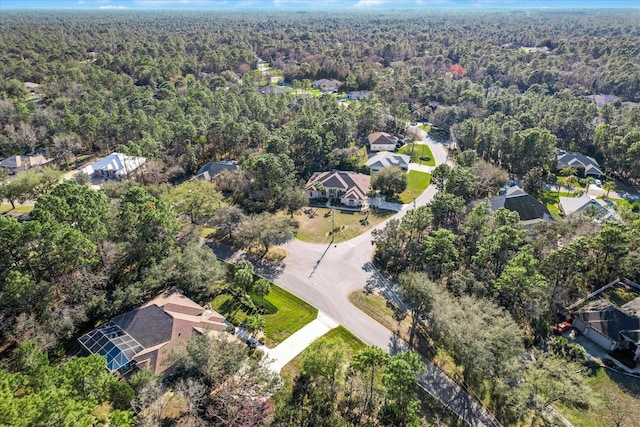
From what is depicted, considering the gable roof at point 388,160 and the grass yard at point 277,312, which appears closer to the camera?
the grass yard at point 277,312

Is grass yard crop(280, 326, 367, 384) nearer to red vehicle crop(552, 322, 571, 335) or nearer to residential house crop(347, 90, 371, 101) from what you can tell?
red vehicle crop(552, 322, 571, 335)

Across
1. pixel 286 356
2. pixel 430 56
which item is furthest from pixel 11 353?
pixel 430 56

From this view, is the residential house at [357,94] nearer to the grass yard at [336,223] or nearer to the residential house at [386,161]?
the residential house at [386,161]

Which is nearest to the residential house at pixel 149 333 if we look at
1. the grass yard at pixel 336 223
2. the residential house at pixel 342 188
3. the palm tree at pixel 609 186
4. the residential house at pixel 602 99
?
the grass yard at pixel 336 223

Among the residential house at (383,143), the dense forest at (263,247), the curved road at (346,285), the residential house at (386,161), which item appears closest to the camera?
the dense forest at (263,247)

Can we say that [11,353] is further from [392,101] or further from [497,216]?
[392,101]

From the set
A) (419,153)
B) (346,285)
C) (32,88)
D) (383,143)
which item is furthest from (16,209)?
(419,153)

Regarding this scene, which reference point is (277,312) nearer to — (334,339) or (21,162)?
(334,339)
